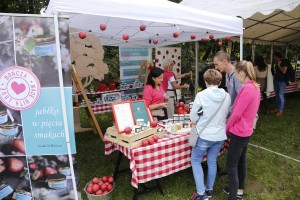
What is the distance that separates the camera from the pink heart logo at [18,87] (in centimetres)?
212

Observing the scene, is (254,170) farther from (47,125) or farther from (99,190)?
(47,125)

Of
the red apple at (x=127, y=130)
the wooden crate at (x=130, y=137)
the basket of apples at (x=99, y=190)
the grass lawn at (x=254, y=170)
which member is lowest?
the grass lawn at (x=254, y=170)

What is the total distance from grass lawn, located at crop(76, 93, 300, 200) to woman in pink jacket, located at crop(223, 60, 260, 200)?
0.65 meters

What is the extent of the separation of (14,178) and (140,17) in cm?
195

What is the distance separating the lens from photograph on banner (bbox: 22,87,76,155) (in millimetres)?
2217

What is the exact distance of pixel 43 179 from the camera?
2295mm

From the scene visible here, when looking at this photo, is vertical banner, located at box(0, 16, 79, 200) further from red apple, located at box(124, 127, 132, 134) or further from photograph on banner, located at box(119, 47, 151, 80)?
photograph on banner, located at box(119, 47, 151, 80)

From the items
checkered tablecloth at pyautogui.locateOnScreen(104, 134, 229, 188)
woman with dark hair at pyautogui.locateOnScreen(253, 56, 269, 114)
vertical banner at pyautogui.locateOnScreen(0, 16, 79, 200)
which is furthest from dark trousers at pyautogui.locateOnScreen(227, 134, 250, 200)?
woman with dark hair at pyautogui.locateOnScreen(253, 56, 269, 114)

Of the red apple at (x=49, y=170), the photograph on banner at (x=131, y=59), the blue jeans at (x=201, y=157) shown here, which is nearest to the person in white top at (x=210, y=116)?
the blue jeans at (x=201, y=157)

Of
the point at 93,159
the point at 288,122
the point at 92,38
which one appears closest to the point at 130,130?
the point at 93,159

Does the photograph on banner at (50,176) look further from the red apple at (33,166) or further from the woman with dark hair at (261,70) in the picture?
the woman with dark hair at (261,70)

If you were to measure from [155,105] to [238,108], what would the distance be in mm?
1289

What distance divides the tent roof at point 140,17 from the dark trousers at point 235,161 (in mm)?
1446

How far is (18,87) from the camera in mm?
2135
